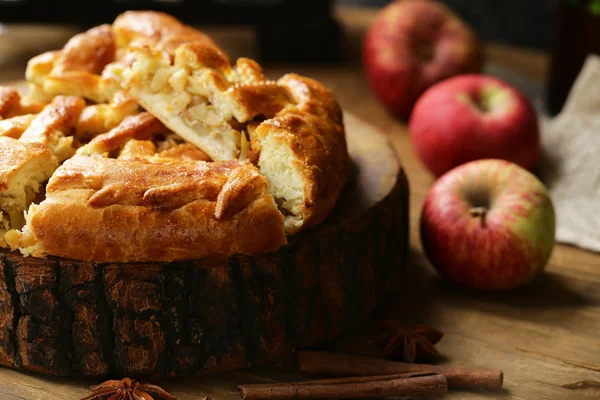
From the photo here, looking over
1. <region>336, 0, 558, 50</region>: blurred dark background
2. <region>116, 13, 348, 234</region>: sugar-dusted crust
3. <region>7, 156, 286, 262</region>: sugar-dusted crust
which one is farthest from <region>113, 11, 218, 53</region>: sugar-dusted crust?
<region>336, 0, 558, 50</region>: blurred dark background

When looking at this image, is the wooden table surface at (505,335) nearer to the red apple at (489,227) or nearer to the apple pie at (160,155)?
the red apple at (489,227)

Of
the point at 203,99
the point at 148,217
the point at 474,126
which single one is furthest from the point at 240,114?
the point at 474,126

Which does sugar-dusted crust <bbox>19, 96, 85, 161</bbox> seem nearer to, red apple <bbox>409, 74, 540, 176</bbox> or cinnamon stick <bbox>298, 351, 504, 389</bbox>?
cinnamon stick <bbox>298, 351, 504, 389</bbox>

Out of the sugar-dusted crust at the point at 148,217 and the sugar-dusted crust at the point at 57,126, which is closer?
the sugar-dusted crust at the point at 148,217

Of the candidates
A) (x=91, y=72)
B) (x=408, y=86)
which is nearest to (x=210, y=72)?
(x=91, y=72)

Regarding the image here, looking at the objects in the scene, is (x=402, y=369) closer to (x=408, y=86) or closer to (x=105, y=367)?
(x=105, y=367)

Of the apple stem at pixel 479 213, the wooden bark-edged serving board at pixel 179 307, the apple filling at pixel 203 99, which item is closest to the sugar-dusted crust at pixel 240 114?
the apple filling at pixel 203 99
